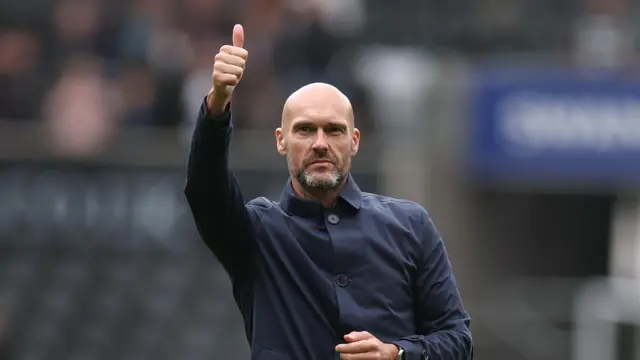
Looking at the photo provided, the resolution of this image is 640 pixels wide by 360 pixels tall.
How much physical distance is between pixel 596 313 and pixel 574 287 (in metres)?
0.64

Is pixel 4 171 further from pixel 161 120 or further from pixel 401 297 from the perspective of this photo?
pixel 401 297

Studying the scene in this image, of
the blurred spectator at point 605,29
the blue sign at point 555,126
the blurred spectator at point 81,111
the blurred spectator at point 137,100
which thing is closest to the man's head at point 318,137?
the blurred spectator at point 81,111

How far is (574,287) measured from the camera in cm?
1216

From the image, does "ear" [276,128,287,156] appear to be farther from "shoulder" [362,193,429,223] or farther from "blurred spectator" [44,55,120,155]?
"blurred spectator" [44,55,120,155]

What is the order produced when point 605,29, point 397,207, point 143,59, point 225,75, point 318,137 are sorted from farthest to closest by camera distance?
point 605,29
point 143,59
point 397,207
point 318,137
point 225,75

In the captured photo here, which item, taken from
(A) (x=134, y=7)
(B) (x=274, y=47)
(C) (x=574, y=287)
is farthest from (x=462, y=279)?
(A) (x=134, y=7)

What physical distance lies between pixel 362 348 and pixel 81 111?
23.4ft

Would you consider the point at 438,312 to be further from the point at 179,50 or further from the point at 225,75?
the point at 179,50

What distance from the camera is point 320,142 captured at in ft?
14.5

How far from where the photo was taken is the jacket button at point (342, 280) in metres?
4.47

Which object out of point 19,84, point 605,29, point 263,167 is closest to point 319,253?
point 263,167

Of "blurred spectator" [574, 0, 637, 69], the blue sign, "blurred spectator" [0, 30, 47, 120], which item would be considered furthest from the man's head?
"blurred spectator" [574, 0, 637, 69]

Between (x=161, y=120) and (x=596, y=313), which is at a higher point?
(x=161, y=120)

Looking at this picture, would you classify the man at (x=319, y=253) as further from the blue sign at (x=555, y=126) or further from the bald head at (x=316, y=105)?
the blue sign at (x=555, y=126)
